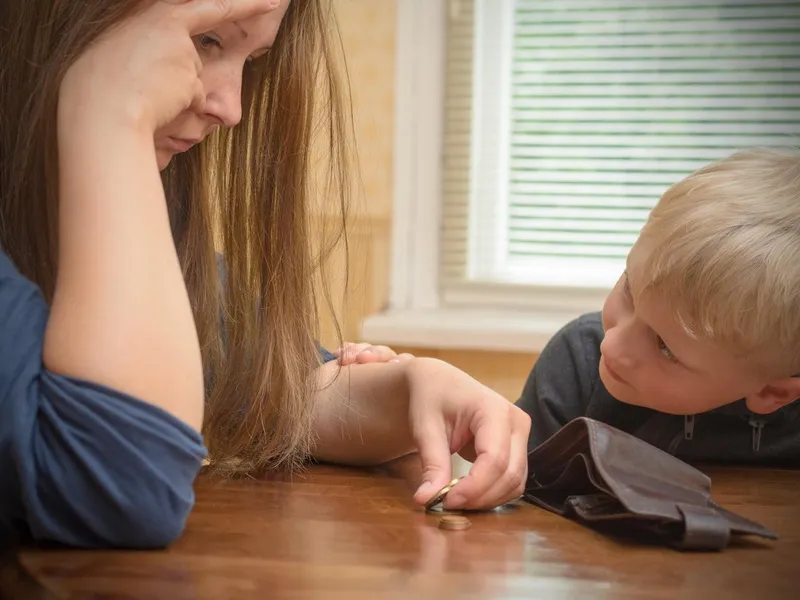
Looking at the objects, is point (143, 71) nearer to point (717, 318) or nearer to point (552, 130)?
point (717, 318)

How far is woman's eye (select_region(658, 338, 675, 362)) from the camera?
1.17m

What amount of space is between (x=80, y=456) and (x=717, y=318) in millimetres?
718

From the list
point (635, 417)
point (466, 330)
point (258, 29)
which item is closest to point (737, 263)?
point (635, 417)

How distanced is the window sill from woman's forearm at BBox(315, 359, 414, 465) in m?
1.32

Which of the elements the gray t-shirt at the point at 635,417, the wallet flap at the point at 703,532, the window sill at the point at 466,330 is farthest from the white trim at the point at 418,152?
the wallet flap at the point at 703,532

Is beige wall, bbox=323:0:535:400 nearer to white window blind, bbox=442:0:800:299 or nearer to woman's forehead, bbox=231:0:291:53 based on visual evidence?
white window blind, bbox=442:0:800:299

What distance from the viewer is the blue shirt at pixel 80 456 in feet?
2.16

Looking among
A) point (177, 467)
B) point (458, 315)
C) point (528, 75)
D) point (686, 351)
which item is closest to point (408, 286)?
point (458, 315)

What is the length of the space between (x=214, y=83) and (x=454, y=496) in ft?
1.32

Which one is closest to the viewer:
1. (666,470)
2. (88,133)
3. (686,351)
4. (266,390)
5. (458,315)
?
(88,133)

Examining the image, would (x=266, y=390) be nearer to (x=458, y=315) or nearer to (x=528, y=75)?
(x=458, y=315)

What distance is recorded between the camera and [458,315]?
8.28ft

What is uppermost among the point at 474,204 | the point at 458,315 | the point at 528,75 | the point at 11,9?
the point at 528,75

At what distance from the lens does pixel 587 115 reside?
252 cm
